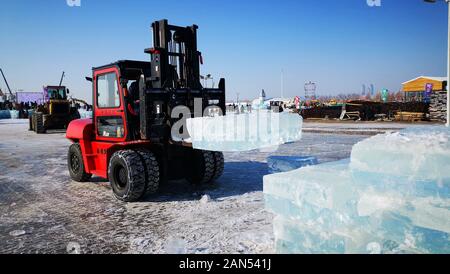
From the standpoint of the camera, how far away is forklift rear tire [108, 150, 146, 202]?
562 cm

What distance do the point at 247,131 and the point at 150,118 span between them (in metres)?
2.50

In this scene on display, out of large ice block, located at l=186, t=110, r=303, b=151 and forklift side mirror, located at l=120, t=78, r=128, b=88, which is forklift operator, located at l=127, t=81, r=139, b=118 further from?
large ice block, located at l=186, t=110, r=303, b=151

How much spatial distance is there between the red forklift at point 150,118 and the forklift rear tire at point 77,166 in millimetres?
234

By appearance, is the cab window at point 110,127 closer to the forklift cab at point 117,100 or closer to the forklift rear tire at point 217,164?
the forklift cab at point 117,100

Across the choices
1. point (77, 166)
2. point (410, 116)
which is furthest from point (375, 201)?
point (410, 116)

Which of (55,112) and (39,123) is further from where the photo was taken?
(55,112)

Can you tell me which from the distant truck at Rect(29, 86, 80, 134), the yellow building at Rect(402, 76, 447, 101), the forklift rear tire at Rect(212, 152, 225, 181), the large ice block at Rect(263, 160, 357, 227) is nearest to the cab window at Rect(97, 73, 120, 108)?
the forklift rear tire at Rect(212, 152, 225, 181)

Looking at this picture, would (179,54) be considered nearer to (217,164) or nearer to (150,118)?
(150,118)

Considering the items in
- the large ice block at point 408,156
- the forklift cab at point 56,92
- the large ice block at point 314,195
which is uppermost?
the forklift cab at point 56,92

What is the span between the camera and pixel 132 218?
509 centimetres

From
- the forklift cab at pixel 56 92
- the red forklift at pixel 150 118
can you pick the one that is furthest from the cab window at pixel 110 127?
the forklift cab at pixel 56 92

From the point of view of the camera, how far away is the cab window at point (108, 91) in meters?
6.43
